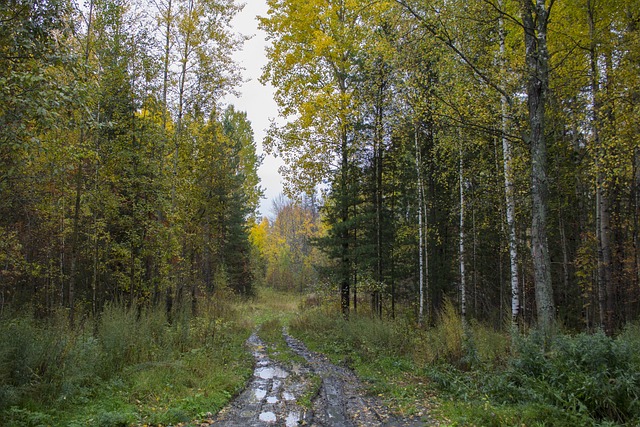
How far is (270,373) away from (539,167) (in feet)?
23.7

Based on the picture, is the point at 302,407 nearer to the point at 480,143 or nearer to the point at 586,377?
the point at 586,377

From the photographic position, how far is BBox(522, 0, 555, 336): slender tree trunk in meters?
6.99

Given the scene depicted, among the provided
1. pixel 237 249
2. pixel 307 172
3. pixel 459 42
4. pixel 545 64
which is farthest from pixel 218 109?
→ pixel 237 249

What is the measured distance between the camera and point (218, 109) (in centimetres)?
1560

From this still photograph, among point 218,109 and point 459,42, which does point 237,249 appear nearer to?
point 218,109

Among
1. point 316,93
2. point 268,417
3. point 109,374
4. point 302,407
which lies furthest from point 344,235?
point 268,417

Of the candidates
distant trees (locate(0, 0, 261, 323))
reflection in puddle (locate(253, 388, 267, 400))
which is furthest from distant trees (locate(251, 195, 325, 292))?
reflection in puddle (locate(253, 388, 267, 400))

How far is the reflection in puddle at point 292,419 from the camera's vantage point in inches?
219

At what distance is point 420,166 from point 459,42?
5380 mm

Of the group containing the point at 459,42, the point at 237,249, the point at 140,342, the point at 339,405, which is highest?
the point at 459,42

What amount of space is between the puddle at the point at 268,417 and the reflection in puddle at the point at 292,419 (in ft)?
0.73

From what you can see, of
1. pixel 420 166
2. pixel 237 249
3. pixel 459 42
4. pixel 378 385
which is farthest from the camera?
pixel 237 249

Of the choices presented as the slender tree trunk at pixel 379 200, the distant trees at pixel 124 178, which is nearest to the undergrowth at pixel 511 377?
the slender tree trunk at pixel 379 200

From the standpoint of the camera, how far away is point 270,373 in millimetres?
9078
